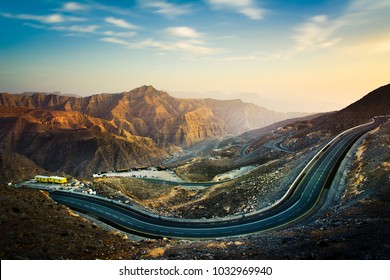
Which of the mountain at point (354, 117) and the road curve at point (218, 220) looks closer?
the road curve at point (218, 220)

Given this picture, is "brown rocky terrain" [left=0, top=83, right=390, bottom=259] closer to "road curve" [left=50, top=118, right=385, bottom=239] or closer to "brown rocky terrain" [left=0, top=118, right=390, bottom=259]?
"brown rocky terrain" [left=0, top=118, right=390, bottom=259]

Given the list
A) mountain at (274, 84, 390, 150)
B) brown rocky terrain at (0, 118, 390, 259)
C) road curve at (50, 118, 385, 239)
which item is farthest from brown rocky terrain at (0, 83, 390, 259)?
mountain at (274, 84, 390, 150)

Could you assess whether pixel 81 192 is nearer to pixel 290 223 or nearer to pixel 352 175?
pixel 290 223

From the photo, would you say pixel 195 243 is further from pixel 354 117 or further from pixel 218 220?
pixel 354 117

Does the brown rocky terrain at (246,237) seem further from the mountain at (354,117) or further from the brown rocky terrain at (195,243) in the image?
the mountain at (354,117)

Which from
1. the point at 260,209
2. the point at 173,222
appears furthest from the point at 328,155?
the point at 173,222

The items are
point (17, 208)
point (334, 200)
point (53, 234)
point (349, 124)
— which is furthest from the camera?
point (349, 124)

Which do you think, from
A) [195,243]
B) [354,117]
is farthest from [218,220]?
[354,117]

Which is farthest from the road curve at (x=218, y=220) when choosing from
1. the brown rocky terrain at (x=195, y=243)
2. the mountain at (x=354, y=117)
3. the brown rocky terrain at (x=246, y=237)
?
the mountain at (x=354, y=117)
